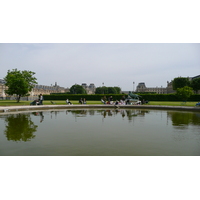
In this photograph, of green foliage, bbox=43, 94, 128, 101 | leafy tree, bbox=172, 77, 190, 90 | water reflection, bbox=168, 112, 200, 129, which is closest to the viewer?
water reflection, bbox=168, 112, 200, 129

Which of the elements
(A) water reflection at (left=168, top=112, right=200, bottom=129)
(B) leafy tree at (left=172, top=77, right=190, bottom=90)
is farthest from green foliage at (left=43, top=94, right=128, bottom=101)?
(B) leafy tree at (left=172, top=77, right=190, bottom=90)

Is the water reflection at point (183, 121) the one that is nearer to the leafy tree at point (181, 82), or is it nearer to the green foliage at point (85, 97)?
the green foliage at point (85, 97)

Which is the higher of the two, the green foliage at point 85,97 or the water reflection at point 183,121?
the green foliage at point 85,97

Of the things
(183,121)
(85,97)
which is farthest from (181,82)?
(183,121)

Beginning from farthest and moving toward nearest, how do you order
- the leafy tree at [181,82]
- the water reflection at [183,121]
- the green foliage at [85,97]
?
the leafy tree at [181,82]
the green foliage at [85,97]
the water reflection at [183,121]

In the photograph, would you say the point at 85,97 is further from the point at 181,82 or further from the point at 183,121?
the point at 181,82

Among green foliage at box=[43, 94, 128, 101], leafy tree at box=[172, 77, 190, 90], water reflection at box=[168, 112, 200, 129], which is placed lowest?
water reflection at box=[168, 112, 200, 129]

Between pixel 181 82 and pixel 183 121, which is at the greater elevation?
pixel 181 82

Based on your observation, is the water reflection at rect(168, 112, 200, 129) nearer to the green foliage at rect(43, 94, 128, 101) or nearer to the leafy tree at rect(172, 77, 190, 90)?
the green foliage at rect(43, 94, 128, 101)

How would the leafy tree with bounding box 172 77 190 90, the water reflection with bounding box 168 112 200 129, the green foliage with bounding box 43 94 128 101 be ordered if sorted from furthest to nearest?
the leafy tree with bounding box 172 77 190 90 < the green foliage with bounding box 43 94 128 101 < the water reflection with bounding box 168 112 200 129

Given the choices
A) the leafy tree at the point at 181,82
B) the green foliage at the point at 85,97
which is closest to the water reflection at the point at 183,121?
the green foliage at the point at 85,97

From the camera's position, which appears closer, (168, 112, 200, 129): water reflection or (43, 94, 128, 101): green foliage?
(168, 112, 200, 129): water reflection

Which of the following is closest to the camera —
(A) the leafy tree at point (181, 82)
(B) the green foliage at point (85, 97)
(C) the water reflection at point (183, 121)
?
(C) the water reflection at point (183, 121)

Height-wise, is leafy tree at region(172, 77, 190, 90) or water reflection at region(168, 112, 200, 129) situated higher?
leafy tree at region(172, 77, 190, 90)
